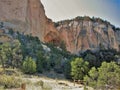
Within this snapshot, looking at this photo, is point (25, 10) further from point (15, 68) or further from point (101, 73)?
point (101, 73)

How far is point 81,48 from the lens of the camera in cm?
9469

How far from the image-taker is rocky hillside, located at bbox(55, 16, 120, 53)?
95.2 meters

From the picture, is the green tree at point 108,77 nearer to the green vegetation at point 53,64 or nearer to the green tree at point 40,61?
the green vegetation at point 53,64

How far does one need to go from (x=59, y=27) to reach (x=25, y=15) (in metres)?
28.8

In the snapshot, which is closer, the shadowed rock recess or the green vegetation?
the green vegetation

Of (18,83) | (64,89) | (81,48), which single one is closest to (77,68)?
(64,89)

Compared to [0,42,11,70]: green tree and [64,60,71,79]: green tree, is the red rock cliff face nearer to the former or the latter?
[0,42,11,70]: green tree

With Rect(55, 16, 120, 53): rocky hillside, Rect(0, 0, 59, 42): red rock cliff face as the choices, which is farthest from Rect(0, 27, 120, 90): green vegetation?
Rect(55, 16, 120, 53): rocky hillside

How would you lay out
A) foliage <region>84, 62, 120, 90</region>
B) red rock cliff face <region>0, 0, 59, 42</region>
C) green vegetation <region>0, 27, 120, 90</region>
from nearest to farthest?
foliage <region>84, 62, 120, 90</region>, green vegetation <region>0, 27, 120, 90</region>, red rock cliff face <region>0, 0, 59, 42</region>

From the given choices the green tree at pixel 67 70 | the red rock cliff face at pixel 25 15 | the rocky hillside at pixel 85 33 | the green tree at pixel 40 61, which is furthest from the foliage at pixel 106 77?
the rocky hillside at pixel 85 33

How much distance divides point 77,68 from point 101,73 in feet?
27.8

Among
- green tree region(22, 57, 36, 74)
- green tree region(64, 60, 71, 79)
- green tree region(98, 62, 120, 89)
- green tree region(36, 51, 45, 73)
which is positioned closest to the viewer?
green tree region(98, 62, 120, 89)

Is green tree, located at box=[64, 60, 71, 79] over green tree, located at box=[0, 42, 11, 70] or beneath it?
beneath

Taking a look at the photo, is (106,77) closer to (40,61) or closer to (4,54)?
(40,61)
